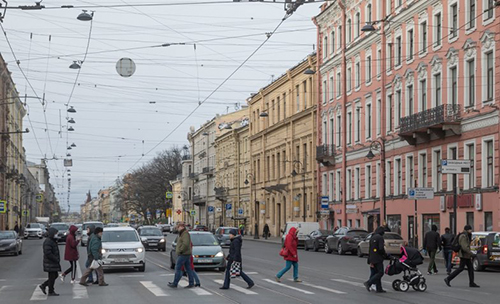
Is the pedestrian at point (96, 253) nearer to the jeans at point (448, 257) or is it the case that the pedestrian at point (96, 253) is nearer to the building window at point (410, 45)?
the jeans at point (448, 257)

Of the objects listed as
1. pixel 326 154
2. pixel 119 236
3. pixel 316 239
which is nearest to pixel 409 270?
pixel 119 236

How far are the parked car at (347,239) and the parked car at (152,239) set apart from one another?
9497mm

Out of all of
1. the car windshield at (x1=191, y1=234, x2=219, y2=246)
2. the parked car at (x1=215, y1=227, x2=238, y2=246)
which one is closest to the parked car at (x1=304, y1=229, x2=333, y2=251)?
the parked car at (x1=215, y1=227, x2=238, y2=246)

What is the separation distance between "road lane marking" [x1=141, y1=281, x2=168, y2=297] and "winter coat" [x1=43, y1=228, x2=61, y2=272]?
7.66ft

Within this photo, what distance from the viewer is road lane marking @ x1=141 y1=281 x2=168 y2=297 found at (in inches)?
764

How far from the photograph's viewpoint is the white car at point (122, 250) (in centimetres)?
2773

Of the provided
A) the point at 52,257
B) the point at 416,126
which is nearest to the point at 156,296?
the point at 52,257

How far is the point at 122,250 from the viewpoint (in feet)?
91.6

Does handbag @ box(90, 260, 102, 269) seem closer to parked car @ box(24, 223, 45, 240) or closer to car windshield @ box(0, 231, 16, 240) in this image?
car windshield @ box(0, 231, 16, 240)

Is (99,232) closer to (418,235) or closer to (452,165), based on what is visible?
(452,165)

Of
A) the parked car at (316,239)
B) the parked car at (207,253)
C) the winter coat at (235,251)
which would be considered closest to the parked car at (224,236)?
the parked car at (316,239)

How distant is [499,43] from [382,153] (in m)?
14.9

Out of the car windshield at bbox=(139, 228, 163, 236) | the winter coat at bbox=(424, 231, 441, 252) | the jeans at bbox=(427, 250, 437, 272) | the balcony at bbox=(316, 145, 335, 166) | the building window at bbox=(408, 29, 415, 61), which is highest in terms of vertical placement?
the building window at bbox=(408, 29, 415, 61)

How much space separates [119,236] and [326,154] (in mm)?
35291
